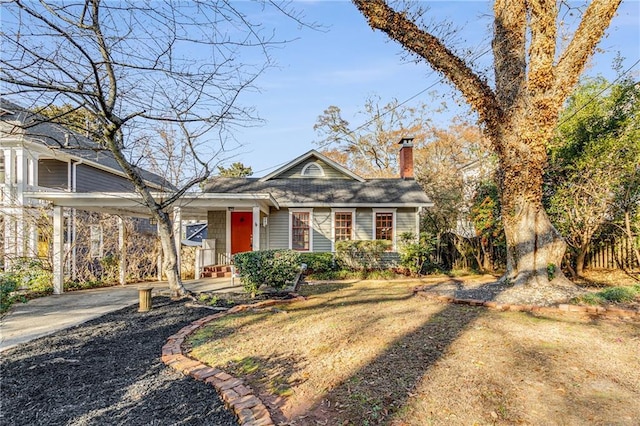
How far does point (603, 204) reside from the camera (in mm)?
8492

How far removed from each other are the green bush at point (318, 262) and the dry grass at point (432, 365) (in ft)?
18.3

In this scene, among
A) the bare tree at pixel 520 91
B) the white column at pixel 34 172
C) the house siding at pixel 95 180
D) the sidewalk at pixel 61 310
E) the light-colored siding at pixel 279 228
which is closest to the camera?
the sidewalk at pixel 61 310

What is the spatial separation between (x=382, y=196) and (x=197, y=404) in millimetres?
10718

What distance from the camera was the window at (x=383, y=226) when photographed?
12.5 m

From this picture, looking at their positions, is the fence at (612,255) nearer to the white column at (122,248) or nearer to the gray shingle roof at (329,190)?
the gray shingle roof at (329,190)

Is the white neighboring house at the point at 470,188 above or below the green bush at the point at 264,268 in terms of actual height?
above

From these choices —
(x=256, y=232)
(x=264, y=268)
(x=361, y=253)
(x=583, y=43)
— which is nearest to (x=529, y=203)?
(x=583, y=43)

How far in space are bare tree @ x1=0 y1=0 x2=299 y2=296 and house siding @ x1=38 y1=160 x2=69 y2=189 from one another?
8.50m

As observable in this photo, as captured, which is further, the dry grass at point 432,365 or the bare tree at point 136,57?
the bare tree at point 136,57

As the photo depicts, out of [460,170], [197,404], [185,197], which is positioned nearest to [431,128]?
[460,170]

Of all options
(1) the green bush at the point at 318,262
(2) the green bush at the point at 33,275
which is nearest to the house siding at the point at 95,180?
(2) the green bush at the point at 33,275

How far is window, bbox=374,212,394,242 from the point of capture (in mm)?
12531

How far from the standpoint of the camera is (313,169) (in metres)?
14.3

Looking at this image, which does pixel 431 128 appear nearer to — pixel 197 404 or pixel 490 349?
pixel 490 349
